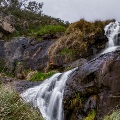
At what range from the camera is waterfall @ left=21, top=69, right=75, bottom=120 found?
16547 millimetres

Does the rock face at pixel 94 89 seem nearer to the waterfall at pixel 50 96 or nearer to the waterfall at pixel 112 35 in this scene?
the waterfall at pixel 50 96

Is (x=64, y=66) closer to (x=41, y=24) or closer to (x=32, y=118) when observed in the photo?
(x=32, y=118)

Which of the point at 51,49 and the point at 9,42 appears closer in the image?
the point at 51,49

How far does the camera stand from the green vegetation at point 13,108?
340 inches

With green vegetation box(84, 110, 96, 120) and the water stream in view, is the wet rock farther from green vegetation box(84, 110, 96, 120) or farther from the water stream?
green vegetation box(84, 110, 96, 120)

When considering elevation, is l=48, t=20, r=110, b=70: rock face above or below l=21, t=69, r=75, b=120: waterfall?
above

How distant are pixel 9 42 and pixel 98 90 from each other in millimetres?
20103

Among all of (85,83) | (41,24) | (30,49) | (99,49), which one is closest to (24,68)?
(30,49)

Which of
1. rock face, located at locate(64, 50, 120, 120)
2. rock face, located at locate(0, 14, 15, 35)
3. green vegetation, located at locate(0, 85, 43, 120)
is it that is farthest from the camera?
rock face, located at locate(0, 14, 15, 35)

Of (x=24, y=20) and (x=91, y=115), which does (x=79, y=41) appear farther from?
(x=24, y=20)

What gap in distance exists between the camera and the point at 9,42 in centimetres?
3388

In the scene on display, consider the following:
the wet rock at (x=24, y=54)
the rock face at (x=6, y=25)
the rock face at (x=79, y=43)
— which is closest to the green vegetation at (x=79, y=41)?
the rock face at (x=79, y=43)

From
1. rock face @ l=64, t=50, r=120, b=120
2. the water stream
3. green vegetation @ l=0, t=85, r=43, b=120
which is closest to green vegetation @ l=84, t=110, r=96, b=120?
rock face @ l=64, t=50, r=120, b=120

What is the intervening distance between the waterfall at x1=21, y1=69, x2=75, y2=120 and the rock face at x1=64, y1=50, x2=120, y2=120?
80 centimetres
